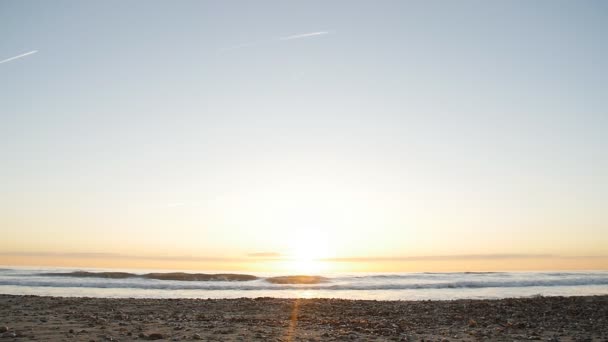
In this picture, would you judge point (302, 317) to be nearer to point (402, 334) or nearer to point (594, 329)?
point (402, 334)

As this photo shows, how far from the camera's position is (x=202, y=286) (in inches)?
1510

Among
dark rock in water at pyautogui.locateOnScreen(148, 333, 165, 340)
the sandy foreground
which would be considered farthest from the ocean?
dark rock in water at pyautogui.locateOnScreen(148, 333, 165, 340)

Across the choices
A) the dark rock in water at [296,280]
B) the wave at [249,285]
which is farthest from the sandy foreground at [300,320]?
the dark rock in water at [296,280]

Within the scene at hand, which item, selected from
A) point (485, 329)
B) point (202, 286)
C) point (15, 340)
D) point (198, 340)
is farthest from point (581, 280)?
point (15, 340)

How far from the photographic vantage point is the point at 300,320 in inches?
589

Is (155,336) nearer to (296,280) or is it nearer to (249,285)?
(249,285)

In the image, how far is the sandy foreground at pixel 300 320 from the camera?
11.8m

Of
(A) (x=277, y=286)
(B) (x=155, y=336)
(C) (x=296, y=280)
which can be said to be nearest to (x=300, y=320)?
(B) (x=155, y=336)

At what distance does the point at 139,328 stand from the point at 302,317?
18.0 ft

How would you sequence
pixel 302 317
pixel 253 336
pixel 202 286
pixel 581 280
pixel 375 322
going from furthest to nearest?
1. pixel 581 280
2. pixel 202 286
3. pixel 302 317
4. pixel 375 322
5. pixel 253 336

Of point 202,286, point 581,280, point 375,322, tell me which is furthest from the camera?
point 581,280

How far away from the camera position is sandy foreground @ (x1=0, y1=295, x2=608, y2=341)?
38.8ft

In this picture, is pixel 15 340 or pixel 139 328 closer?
pixel 15 340

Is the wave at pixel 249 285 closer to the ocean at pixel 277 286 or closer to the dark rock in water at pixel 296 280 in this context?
the ocean at pixel 277 286
